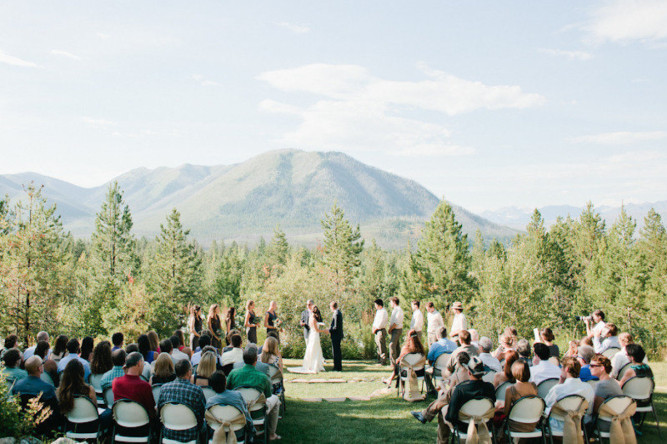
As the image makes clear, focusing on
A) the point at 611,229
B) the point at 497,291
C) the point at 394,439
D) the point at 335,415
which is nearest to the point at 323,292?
the point at 497,291

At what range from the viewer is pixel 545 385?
6.63 meters

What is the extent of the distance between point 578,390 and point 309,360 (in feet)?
29.0

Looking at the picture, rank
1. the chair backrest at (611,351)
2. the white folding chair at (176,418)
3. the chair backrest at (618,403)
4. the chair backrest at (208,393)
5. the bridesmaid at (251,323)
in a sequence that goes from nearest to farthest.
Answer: the white folding chair at (176,418)
the chair backrest at (618,403)
the chair backrest at (208,393)
the chair backrest at (611,351)
the bridesmaid at (251,323)

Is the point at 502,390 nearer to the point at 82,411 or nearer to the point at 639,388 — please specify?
the point at 639,388

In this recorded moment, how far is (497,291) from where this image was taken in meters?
25.0

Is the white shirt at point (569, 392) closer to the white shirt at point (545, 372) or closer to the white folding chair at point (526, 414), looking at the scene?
the white folding chair at point (526, 414)

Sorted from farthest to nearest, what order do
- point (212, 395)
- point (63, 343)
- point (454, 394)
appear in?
point (63, 343) < point (212, 395) < point (454, 394)

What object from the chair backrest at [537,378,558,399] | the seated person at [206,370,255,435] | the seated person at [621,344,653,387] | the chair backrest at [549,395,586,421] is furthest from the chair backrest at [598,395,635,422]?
the seated person at [206,370,255,435]

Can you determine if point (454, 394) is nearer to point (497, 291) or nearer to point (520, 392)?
point (520, 392)

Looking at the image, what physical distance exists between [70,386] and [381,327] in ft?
30.3

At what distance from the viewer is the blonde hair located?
6.35 m

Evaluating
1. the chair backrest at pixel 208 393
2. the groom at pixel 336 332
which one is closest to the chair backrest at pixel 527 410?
the chair backrest at pixel 208 393

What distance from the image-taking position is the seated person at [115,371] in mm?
6359

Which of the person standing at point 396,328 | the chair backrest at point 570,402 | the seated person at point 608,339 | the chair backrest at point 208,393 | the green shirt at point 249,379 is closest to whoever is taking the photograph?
the chair backrest at point 570,402
